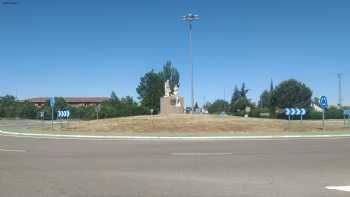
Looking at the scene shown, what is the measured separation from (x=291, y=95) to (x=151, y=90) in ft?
144

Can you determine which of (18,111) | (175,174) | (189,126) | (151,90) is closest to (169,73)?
(151,90)

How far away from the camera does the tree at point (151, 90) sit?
111938 mm

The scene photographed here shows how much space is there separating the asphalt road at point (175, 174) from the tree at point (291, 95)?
4896 inches

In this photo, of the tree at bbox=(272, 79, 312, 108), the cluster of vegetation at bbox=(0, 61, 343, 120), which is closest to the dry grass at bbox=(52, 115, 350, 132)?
the cluster of vegetation at bbox=(0, 61, 343, 120)

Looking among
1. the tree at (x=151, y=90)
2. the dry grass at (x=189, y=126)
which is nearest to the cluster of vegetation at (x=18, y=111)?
the tree at (x=151, y=90)

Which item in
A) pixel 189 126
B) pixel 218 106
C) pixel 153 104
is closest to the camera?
pixel 189 126

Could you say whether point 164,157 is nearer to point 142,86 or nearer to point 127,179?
point 127,179

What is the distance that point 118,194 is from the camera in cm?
976

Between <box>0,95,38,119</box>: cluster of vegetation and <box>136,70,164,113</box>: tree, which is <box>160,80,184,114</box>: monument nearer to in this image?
<box>136,70,164,113</box>: tree

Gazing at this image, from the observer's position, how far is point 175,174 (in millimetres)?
12664

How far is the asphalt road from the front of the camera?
10.1 metres

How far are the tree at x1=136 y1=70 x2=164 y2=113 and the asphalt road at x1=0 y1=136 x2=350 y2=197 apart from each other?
92118mm

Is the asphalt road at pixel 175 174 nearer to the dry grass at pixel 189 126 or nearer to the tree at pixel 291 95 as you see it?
the dry grass at pixel 189 126

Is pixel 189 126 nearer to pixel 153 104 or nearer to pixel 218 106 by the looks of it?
pixel 153 104
